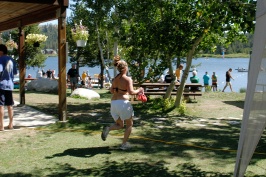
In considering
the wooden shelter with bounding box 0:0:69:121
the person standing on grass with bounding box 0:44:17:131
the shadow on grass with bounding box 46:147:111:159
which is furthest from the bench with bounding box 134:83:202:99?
the shadow on grass with bounding box 46:147:111:159

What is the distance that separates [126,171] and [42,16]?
599cm

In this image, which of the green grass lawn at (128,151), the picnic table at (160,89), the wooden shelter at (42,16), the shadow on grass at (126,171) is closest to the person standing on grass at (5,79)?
the green grass lawn at (128,151)

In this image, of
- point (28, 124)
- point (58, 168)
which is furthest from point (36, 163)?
point (28, 124)

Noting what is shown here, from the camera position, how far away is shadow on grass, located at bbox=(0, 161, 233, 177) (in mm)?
5039

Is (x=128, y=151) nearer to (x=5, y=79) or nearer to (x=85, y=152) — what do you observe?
(x=85, y=152)

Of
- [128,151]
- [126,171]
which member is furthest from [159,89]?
[126,171]

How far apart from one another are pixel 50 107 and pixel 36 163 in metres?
5.92

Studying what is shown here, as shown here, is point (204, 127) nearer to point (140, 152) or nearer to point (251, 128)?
point (140, 152)

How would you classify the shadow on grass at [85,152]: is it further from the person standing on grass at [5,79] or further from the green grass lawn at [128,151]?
the person standing on grass at [5,79]

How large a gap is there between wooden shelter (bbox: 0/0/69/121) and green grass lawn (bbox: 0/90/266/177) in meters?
0.97

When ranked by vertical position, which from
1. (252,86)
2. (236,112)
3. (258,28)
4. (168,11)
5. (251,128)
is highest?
(168,11)

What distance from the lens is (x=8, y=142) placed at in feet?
22.0

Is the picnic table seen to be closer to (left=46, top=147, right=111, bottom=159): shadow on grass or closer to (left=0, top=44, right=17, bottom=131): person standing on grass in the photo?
(left=0, top=44, right=17, bottom=131): person standing on grass

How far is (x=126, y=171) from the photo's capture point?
5207 mm
